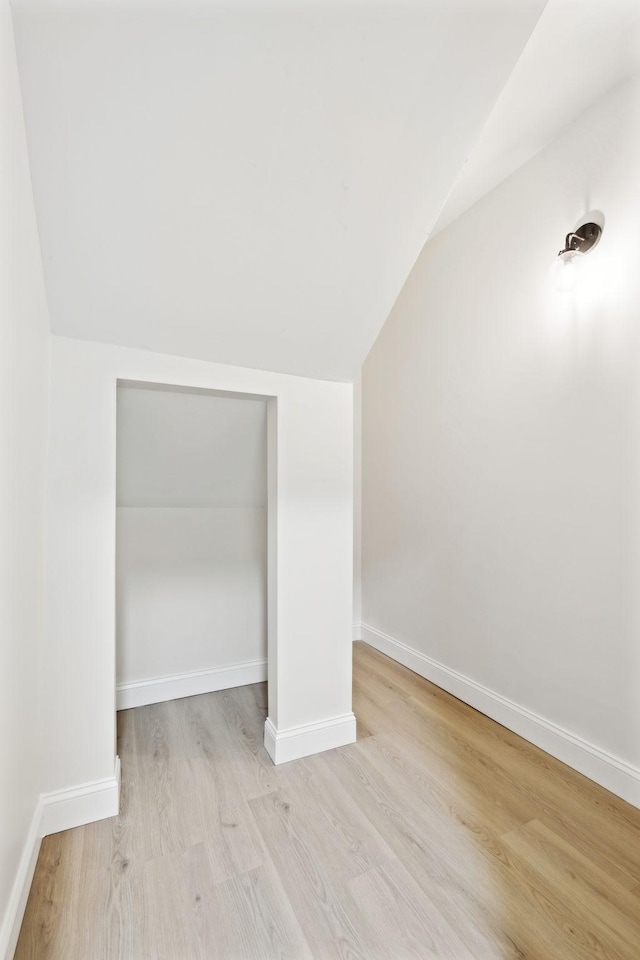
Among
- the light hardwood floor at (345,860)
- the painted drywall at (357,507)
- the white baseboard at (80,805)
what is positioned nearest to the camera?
the light hardwood floor at (345,860)

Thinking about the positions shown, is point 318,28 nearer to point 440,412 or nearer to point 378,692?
point 440,412

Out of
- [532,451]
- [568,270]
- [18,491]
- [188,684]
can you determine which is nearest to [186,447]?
[18,491]

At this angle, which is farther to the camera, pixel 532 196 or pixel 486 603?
pixel 486 603

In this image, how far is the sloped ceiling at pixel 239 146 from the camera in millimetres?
913

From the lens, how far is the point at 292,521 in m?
1.69

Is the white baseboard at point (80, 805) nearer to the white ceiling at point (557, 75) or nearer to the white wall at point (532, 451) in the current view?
the white wall at point (532, 451)

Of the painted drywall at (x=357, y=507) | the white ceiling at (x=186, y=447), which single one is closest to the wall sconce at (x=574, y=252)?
the white ceiling at (x=186, y=447)

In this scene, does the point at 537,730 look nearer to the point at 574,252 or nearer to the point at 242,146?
the point at 574,252

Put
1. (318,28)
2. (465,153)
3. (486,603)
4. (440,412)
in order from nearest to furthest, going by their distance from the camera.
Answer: (318,28), (465,153), (486,603), (440,412)

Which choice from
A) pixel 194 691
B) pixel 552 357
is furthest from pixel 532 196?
pixel 194 691

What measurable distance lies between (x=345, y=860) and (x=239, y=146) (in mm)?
1996

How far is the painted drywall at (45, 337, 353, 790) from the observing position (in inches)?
52.6

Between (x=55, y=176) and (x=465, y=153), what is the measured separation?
1114mm

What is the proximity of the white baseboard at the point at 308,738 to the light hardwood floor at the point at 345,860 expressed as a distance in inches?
1.9
